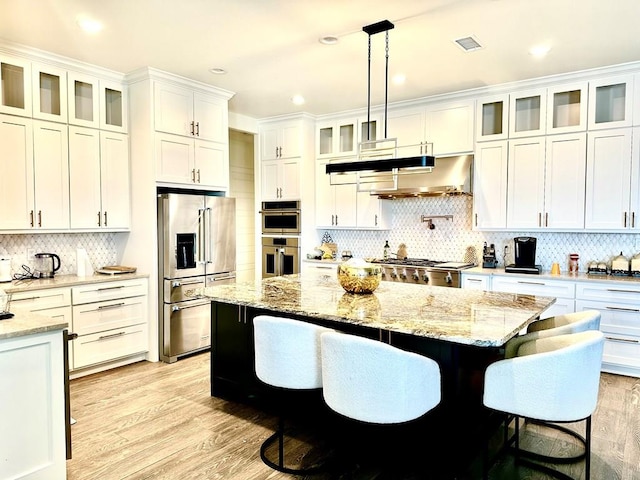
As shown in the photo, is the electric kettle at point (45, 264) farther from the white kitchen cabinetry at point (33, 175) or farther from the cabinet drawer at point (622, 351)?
the cabinet drawer at point (622, 351)

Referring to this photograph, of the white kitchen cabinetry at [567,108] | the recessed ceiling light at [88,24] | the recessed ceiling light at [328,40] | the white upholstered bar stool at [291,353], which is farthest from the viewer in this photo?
the white kitchen cabinetry at [567,108]

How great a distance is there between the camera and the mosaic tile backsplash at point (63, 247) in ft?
13.2

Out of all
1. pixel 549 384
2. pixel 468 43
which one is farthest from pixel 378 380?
pixel 468 43

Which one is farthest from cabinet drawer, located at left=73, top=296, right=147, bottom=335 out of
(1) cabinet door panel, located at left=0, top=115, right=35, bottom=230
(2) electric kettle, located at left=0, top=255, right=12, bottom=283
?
(1) cabinet door panel, located at left=0, top=115, right=35, bottom=230

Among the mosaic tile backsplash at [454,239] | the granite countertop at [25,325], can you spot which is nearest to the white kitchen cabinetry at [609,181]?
the mosaic tile backsplash at [454,239]

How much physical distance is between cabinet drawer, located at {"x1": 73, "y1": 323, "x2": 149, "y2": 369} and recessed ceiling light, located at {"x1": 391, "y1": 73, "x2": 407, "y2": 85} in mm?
3473

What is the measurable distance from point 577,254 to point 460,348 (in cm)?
303

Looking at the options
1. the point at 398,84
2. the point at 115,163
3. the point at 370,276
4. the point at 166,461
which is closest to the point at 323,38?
the point at 398,84

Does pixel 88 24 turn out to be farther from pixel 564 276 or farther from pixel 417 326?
pixel 564 276

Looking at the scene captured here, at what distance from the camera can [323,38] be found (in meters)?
3.44

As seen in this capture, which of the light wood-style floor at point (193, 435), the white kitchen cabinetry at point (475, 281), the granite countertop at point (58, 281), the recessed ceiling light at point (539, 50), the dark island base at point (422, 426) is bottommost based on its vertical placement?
the light wood-style floor at point (193, 435)

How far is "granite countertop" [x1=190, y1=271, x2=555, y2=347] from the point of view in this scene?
Result: 2105 mm

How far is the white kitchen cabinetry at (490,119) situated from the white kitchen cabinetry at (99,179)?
368cm

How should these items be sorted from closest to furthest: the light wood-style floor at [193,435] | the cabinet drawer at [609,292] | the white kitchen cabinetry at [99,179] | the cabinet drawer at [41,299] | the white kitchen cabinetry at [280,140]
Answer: the light wood-style floor at [193,435] < the cabinet drawer at [41,299] < the cabinet drawer at [609,292] < the white kitchen cabinetry at [99,179] < the white kitchen cabinetry at [280,140]
